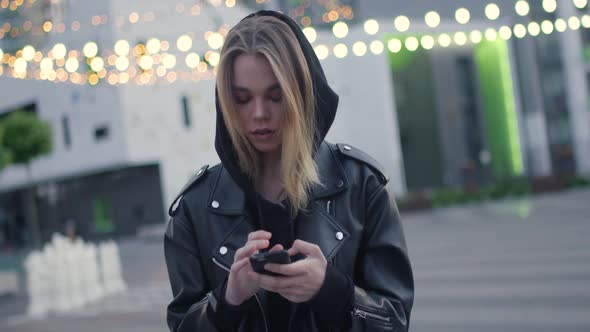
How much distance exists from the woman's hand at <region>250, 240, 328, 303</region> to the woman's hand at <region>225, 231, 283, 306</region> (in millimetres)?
33

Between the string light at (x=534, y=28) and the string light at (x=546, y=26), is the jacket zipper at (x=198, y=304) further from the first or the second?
the string light at (x=534, y=28)

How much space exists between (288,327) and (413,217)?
18.5 meters

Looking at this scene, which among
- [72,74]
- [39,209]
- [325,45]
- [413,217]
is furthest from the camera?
[39,209]

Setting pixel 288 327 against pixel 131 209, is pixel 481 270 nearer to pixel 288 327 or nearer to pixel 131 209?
pixel 288 327

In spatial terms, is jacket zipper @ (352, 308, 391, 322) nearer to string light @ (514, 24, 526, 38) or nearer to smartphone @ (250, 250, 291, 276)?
smartphone @ (250, 250, 291, 276)

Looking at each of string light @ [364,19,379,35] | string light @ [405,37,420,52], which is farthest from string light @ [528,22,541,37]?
string light @ [364,19,379,35]

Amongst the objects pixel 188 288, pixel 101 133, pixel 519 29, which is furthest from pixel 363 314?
pixel 101 133

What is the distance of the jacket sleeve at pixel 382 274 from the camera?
149 cm

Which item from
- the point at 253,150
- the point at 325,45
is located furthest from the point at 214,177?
the point at 325,45

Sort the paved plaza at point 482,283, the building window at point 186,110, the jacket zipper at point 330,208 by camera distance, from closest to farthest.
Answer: the jacket zipper at point 330,208 < the paved plaza at point 482,283 < the building window at point 186,110

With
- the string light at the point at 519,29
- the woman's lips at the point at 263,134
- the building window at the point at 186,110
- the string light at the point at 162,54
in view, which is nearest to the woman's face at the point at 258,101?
the woman's lips at the point at 263,134

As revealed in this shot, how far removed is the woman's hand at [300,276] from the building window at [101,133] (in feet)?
89.3

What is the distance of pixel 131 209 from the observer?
28.9 m

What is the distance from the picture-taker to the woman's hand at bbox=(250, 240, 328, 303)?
1312 mm
